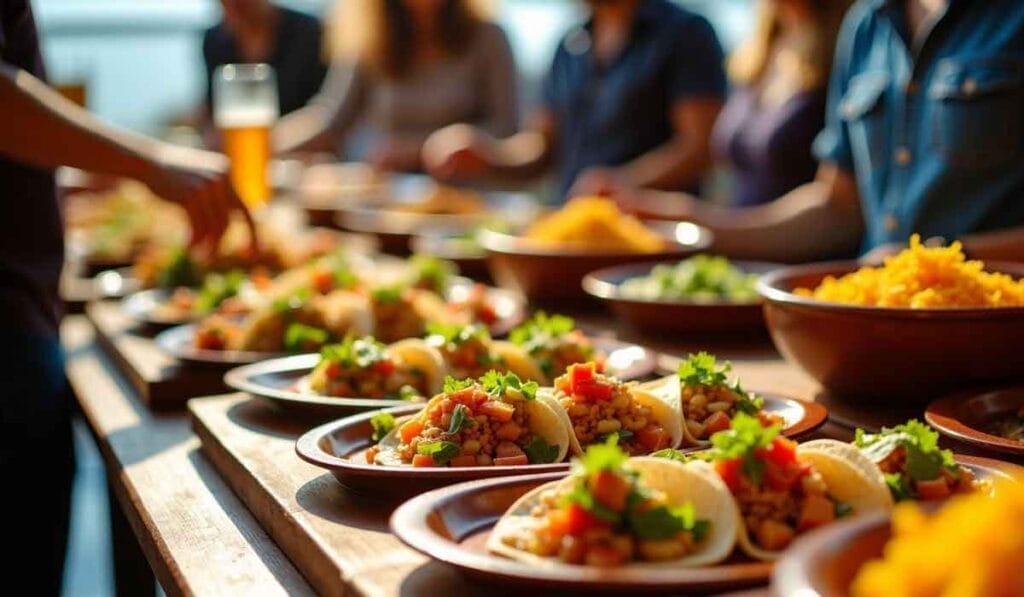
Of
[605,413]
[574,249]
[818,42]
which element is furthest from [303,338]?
[818,42]

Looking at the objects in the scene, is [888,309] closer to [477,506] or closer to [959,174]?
[477,506]

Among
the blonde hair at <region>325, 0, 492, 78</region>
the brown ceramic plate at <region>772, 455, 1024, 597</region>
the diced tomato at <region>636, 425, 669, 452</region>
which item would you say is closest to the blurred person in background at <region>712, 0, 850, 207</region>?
the blonde hair at <region>325, 0, 492, 78</region>

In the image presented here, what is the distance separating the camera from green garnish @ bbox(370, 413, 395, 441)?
1.50 m

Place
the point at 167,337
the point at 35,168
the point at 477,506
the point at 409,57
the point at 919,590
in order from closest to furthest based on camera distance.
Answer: the point at 919,590 → the point at 477,506 → the point at 35,168 → the point at 167,337 → the point at 409,57

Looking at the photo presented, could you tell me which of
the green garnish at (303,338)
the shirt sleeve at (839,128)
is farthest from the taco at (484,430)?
the shirt sleeve at (839,128)

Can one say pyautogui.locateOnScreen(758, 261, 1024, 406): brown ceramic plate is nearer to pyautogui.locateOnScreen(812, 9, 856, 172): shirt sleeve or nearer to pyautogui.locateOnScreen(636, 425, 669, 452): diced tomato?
pyautogui.locateOnScreen(636, 425, 669, 452): diced tomato

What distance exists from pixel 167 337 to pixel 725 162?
298cm

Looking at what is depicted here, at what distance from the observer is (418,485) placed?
1.32 metres

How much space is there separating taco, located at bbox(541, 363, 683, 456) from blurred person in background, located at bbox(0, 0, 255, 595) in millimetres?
1001

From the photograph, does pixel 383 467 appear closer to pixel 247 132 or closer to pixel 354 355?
pixel 354 355

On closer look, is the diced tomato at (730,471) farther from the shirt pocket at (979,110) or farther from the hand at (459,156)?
the hand at (459,156)

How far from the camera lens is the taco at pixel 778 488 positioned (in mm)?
1048

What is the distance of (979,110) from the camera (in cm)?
272

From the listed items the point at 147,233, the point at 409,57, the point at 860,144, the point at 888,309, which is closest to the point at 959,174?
the point at 860,144
